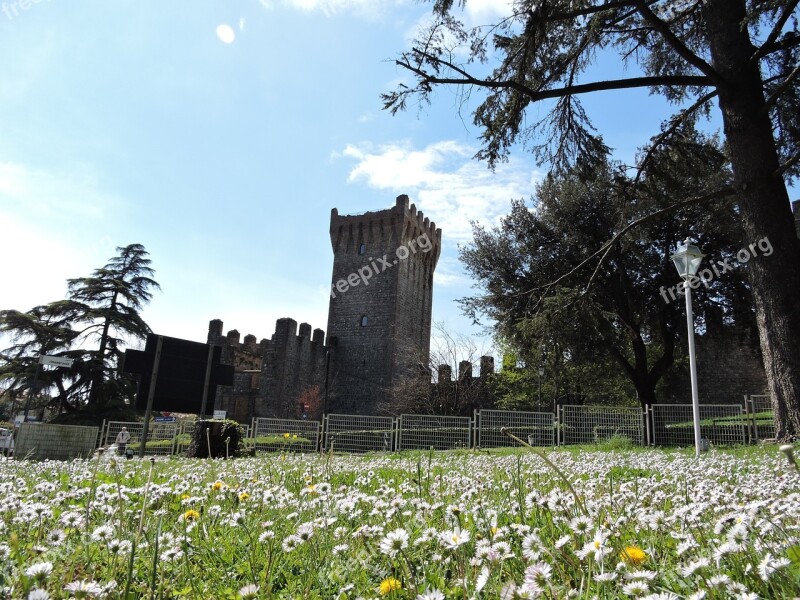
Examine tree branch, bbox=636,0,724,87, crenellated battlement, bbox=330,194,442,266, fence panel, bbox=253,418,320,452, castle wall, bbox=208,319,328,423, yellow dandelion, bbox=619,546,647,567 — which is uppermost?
crenellated battlement, bbox=330,194,442,266

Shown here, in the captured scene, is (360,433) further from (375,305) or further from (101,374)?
(375,305)

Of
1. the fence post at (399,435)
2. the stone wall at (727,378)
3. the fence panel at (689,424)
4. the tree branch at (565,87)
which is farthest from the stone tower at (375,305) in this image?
the tree branch at (565,87)

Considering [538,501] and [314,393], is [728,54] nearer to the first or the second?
[538,501]

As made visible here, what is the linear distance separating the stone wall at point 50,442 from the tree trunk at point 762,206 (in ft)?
37.8

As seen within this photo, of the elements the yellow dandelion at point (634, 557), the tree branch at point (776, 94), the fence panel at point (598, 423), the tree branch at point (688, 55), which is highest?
the tree branch at point (688, 55)

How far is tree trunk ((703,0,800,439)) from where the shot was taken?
697cm

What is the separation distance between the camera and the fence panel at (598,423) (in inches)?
639

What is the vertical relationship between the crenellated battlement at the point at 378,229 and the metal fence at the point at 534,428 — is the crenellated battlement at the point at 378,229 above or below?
above

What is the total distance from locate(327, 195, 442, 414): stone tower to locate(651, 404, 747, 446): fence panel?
21205mm

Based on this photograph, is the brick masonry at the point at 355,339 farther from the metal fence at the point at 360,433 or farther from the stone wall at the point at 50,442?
the stone wall at the point at 50,442

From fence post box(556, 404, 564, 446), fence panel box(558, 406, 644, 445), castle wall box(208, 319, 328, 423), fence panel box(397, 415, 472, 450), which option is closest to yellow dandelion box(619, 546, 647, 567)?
fence post box(556, 404, 564, 446)

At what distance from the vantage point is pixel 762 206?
24.4 feet

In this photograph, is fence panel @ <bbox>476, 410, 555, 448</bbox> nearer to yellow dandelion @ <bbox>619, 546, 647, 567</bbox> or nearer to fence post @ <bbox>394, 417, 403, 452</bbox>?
fence post @ <bbox>394, 417, 403, 452</bbox>

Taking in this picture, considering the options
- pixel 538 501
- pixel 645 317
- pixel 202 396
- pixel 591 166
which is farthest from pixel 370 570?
pixel 645 317
